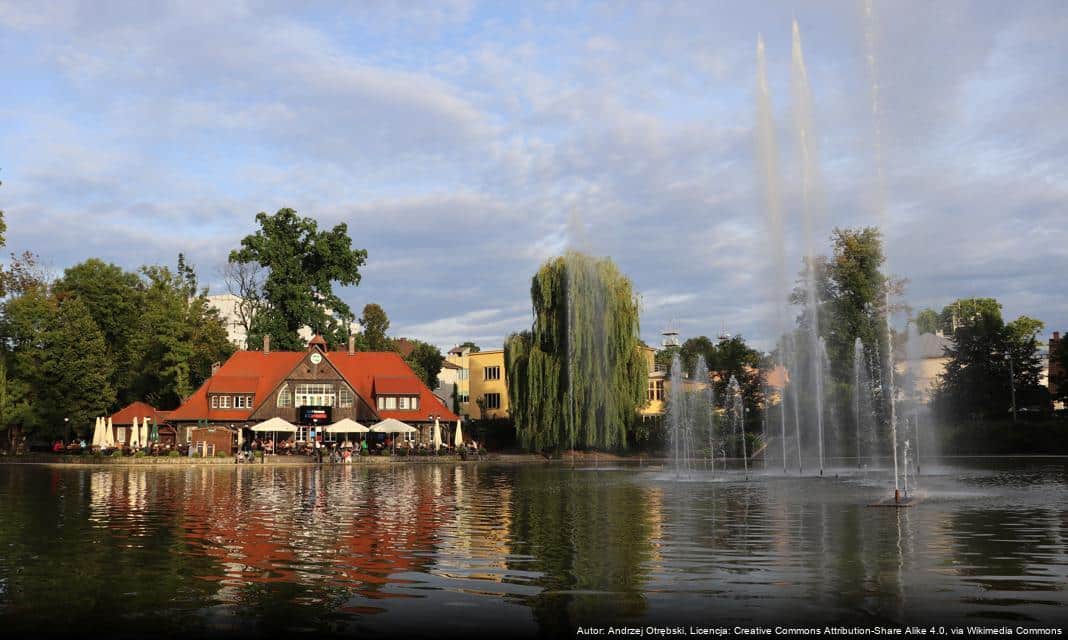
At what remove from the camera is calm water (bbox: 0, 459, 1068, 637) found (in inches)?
422

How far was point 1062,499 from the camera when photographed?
25.7 m

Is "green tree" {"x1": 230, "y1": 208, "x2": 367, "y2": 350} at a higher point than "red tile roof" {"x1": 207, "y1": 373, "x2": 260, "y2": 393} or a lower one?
higher

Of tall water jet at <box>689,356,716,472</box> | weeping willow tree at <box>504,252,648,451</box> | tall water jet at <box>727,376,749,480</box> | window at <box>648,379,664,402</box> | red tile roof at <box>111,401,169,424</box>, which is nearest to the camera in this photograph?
weeping willow tree at <box>504,252,648,451</box>

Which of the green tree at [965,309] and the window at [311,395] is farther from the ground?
the green tree at [965,309]

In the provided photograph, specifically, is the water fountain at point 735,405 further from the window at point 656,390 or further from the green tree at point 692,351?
the window at point 656,390

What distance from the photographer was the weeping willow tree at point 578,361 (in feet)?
202

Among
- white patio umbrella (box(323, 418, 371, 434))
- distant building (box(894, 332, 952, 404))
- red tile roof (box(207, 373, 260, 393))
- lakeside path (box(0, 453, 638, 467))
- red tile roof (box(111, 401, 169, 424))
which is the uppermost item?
distant building (box(894, 332, 952, 404))

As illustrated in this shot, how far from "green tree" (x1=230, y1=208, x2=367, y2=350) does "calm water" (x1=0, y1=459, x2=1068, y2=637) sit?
Answer: 49.4 metres

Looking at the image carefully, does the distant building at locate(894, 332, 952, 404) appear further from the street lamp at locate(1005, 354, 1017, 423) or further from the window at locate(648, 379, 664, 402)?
the window at locate(648, 379, 664, 402)

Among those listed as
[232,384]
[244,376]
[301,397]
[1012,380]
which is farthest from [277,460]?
[1012,380]

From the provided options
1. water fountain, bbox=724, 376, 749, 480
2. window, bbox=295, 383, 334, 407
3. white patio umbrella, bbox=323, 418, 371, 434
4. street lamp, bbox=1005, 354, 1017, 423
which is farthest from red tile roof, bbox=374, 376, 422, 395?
street lamp, bbox=1005, 354, 1017, 423

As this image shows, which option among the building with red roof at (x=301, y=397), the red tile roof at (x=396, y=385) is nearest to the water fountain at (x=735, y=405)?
the building with red roof at (x=301, y=397)

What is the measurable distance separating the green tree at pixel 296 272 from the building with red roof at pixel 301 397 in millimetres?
4016

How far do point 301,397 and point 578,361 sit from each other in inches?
904
